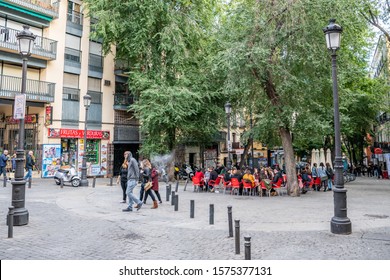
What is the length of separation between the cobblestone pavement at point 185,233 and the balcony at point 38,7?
49.0 feet

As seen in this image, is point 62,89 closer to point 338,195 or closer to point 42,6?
point 42,6

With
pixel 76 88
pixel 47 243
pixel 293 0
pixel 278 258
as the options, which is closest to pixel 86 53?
pixel 76 88

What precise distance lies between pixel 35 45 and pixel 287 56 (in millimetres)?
17619

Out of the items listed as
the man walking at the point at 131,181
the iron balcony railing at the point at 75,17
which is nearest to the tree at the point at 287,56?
the man walking at the point at 131,181

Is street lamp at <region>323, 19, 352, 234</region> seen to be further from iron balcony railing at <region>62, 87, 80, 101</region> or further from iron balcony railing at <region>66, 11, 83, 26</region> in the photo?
iron balcony railing at <region>66, 11, 83, 26</region>

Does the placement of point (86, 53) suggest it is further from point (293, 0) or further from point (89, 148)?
point (293, 0)

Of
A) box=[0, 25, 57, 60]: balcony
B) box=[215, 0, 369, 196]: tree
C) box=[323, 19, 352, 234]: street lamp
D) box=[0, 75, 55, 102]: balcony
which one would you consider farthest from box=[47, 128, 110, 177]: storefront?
box=[323, 19, 352, 234]: street lamp

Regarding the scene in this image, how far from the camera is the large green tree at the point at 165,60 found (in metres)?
21.4

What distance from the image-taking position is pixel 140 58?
23.6 metres

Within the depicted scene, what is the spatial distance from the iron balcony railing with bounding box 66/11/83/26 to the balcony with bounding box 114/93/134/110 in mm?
6420

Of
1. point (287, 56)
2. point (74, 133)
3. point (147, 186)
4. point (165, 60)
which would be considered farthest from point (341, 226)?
point (74, 133)

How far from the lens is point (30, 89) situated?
73.4 feet

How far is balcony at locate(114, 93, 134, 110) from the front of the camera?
27.9 m

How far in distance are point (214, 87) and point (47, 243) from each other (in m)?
18.5
